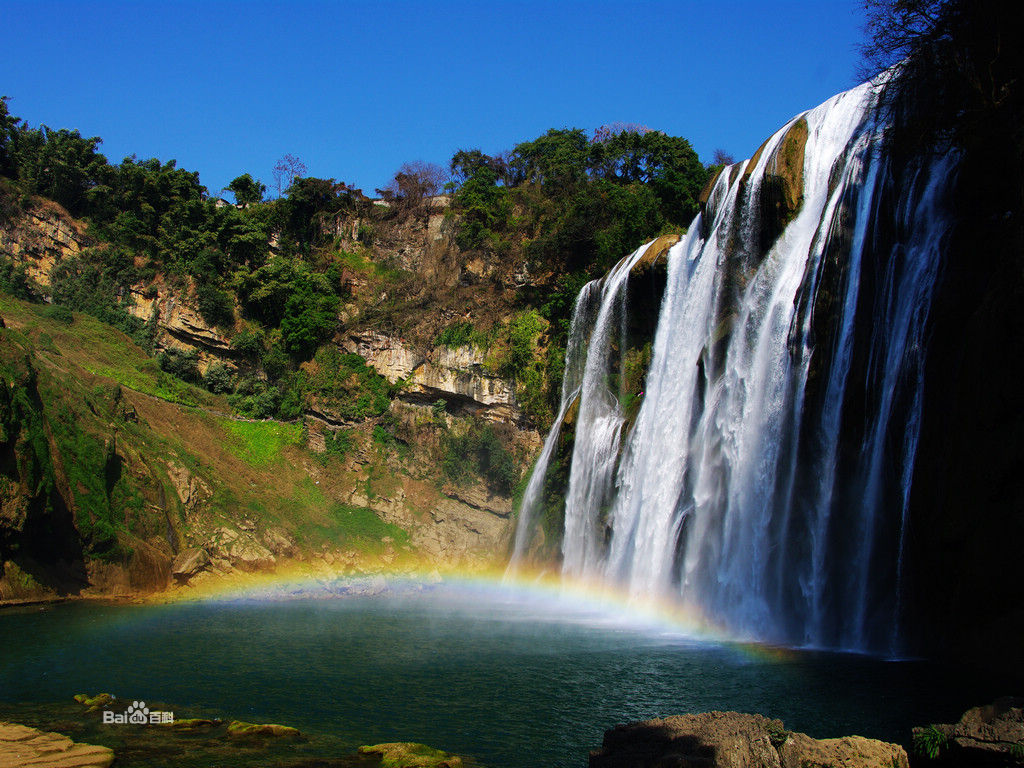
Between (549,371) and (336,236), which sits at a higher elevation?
(336,236)

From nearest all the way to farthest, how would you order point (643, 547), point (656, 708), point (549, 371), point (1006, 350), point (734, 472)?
point (656, 708) → point (1006, 350) → point (734, 472) → point (643, 547) → point (549, 371)

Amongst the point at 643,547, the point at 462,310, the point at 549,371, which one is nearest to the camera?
the point at 643,547

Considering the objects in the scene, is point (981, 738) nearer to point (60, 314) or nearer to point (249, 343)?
point (249, 343)

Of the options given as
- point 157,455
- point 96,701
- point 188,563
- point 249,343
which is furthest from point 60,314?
point 96,701

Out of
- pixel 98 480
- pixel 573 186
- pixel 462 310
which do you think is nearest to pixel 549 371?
pixel 462 310

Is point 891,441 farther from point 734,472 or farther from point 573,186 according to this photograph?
point 573,186

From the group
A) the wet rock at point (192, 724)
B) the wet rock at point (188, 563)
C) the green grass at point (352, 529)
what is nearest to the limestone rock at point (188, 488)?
the wet rock at point (188, 563)

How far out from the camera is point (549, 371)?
1499 inches

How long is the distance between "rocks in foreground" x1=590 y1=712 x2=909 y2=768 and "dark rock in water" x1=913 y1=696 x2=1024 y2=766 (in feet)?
1.60

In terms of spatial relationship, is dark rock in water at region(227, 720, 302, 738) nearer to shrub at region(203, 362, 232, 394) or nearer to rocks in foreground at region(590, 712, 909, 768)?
rocks in foreground at region(590, 712, 909, 768)

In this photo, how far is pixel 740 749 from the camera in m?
8.30

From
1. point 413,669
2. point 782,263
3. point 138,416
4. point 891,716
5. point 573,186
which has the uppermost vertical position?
point 573,186

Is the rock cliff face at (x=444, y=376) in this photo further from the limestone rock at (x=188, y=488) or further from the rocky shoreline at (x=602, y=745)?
the rocky shoreline at (x=602, y=745)

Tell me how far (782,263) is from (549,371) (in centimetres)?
1741
